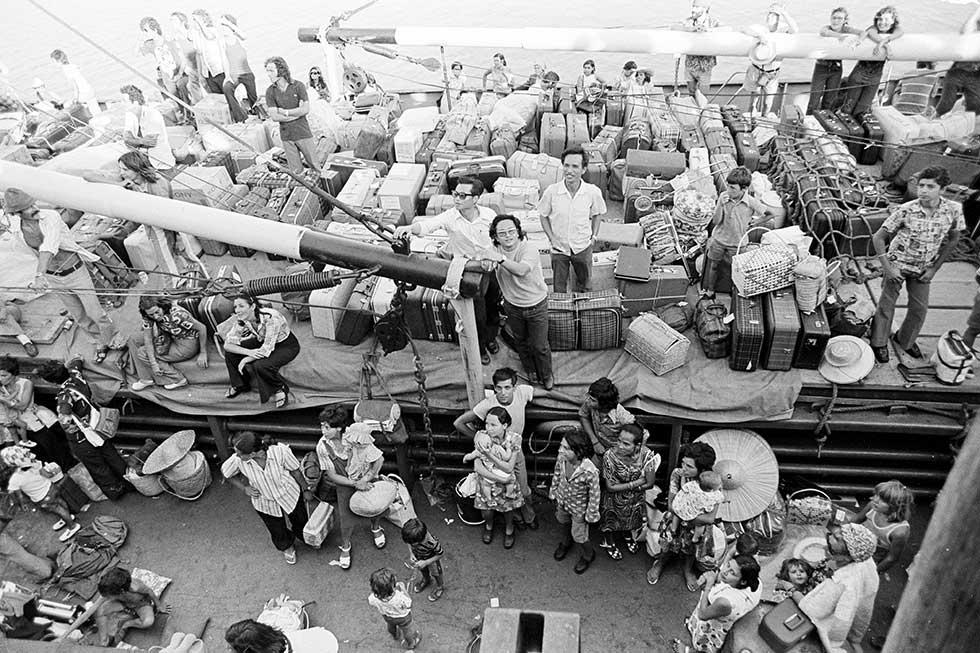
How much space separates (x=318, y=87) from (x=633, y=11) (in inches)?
453

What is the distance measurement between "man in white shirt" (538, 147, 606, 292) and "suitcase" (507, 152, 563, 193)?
1906mm

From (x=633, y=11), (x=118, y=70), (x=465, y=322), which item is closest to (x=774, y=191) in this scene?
(x=465, y=322)

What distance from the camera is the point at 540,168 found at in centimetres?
800

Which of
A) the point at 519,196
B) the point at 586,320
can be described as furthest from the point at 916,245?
the point at 519,196

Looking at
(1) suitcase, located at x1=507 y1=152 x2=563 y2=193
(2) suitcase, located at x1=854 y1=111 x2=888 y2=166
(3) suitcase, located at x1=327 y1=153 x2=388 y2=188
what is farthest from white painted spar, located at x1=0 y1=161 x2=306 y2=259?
(2) suitcase, located at x1=854 y1=111 x2=888 y2=166

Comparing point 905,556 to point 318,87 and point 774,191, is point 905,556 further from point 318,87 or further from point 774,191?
point 318,87

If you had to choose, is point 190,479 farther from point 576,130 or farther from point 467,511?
point 576,130

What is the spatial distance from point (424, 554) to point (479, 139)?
211 inches

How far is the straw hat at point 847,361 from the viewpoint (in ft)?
18.5

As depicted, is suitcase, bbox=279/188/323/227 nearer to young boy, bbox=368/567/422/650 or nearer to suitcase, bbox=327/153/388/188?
suitcase, bbox=327/153/388/188

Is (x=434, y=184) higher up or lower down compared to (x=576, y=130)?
lower down

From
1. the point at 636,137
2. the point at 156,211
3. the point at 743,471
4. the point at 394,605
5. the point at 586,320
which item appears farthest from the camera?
the point at 636,137

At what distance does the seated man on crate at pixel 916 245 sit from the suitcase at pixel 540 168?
359 centimetres

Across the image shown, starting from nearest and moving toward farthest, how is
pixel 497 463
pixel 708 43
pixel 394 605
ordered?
pixel 394 605 < pixel 497 463 < pixel 708 43
